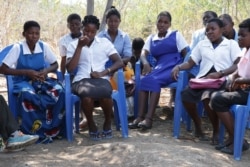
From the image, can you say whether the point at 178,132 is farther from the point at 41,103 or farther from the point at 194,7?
the point at 194,7

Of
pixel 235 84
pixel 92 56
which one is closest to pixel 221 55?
pixel 235 84

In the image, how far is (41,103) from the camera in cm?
450

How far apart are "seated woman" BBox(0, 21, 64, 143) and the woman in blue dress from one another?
998 millimetres

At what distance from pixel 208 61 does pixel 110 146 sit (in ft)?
5.07

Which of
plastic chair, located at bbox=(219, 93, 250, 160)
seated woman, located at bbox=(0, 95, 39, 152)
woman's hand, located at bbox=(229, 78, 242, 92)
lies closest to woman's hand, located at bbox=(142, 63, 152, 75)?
woman's hand, located at bbox=(229, 78, 242, 92)

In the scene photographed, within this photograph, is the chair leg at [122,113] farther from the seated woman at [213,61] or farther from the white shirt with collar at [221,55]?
the white shirt with collar at [221,55]

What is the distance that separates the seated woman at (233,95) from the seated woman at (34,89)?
1663 mm

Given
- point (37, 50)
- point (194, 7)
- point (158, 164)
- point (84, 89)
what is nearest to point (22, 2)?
point (194, 7)

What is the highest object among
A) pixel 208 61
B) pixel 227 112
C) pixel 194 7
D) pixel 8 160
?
pixel 194 7

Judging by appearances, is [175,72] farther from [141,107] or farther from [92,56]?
[92,56]

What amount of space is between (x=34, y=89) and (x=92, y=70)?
2.17ft

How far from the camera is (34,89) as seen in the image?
4.57 meters

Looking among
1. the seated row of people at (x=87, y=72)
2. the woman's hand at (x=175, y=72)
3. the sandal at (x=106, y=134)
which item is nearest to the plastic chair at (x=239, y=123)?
the seated row of people at (x=87, y=72)

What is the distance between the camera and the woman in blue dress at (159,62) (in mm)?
5102
